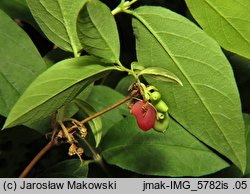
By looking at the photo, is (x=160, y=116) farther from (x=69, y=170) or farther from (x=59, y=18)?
(x=69, y=170)

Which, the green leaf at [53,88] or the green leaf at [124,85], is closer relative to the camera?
the green leaf at [53,88]

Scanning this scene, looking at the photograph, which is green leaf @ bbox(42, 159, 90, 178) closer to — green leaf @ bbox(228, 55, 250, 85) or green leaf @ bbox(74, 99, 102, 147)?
green leaf @ bbox(74, 99, 102, 147)

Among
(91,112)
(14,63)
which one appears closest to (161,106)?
(91,112)

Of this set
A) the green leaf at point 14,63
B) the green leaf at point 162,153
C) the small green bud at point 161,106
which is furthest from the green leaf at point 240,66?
the green leaf at point 14,63

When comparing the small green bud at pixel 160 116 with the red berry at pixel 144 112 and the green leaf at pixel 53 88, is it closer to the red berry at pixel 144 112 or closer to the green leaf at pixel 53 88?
the red berry at pixel 144 112

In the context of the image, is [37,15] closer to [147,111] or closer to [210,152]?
[147,111]

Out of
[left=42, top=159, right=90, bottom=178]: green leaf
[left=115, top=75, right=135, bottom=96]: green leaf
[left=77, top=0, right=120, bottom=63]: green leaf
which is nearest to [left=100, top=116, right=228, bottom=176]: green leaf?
[left=42, top=159, right=90, bottom=178]: green leaf
